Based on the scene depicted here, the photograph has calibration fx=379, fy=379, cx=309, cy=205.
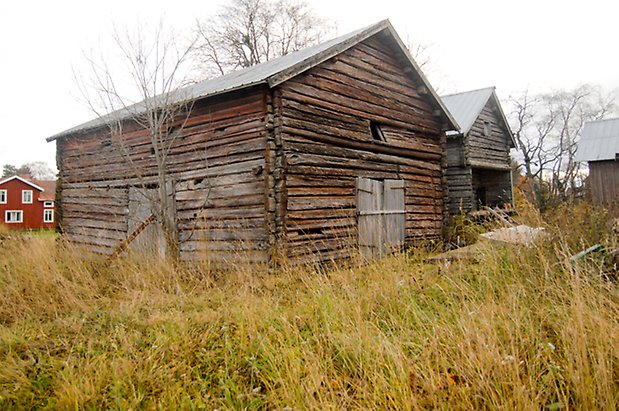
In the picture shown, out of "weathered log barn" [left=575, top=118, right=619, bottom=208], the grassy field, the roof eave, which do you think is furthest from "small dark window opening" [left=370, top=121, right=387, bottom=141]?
"weathered log barn" [left=575, top=118, right=619, bottom=208]

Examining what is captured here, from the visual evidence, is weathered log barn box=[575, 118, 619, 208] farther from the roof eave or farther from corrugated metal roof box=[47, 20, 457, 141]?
the roof eave

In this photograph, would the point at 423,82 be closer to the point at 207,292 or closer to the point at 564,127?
the point at 207,292

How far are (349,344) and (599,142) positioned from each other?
78.1 feet

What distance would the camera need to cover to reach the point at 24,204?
3738cm

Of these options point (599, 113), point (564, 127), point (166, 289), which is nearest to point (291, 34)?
point (166, 289)

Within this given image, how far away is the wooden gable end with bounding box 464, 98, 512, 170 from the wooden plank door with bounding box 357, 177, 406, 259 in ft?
25.2

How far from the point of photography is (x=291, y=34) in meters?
24.2

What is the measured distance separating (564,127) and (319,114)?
3495 centimetres

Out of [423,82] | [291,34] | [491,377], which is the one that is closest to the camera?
[491,377]

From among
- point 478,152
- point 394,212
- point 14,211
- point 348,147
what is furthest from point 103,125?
point 14,211

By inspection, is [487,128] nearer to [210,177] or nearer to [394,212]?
[394,212]

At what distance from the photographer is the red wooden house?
118ft

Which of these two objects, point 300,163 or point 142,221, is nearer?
point 300,163

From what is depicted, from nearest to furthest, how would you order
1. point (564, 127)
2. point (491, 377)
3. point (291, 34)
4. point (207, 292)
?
point (491, 377)
point (207, 292)
point (291, 34)
point (564, 127)
